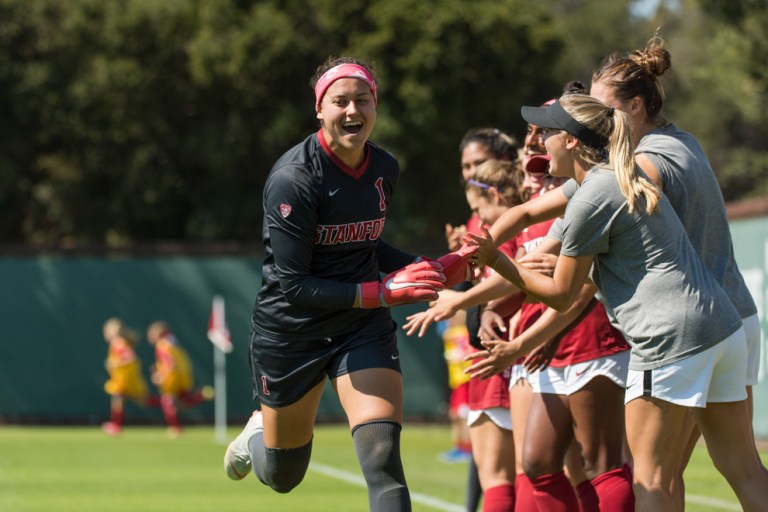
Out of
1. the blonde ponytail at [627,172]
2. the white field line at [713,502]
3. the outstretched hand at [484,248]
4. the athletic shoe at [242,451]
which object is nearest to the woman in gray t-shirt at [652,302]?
the blonde ponytail at [627,172]

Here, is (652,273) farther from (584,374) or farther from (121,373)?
(121,373)

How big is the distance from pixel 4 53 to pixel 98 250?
286 inches

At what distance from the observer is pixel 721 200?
577cm

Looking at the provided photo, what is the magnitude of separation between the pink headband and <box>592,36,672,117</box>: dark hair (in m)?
1.07

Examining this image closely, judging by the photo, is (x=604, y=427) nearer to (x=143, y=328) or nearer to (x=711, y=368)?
(x=711, y=368)

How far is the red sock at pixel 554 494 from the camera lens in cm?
640

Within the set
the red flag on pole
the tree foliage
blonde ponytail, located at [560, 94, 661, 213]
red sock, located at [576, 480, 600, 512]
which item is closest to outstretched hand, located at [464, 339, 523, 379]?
red sock, located at [576, 480, 600, 512]

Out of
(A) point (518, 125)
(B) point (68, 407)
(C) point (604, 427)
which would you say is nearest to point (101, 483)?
(C) point (604, 427)

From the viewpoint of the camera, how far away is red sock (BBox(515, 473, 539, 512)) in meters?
6.64

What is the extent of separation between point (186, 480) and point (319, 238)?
814cm

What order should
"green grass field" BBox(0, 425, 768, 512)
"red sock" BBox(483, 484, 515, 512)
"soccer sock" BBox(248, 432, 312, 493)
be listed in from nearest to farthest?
1. "soccer sock" BBox(248, 432, 312, 493)
2. "red sock" BBox(483, 484, 515, 512)
3. "green grass field" BBox(0, 425, 768, 512)

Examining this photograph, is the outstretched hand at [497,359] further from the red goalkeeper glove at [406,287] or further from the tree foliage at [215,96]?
the tree foliage at [215,96]

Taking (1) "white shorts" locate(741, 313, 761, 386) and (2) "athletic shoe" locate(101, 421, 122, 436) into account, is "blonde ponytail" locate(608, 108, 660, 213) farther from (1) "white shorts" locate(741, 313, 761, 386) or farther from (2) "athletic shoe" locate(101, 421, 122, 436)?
(2) "athletic shoe" locate(101, 421, 122, 436)

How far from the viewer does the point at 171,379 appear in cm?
2291
